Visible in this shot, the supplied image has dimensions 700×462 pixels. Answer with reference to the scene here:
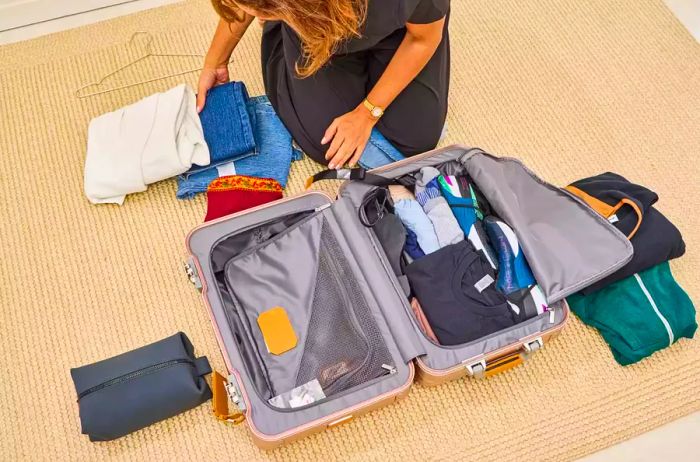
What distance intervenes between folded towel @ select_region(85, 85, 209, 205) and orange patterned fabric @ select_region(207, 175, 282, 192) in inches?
2.0

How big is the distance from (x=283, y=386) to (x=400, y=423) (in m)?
0.23

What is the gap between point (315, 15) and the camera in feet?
2.80

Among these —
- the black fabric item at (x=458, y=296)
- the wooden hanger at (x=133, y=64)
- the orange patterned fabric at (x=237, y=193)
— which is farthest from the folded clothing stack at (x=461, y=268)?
the wooden hanger at (x=133, y=64)

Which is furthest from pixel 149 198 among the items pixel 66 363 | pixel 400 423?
pixel 400 423

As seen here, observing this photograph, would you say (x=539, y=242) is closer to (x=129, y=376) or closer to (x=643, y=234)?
(x=643, y=234)

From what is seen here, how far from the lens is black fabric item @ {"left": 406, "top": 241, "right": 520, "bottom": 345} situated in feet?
3.47

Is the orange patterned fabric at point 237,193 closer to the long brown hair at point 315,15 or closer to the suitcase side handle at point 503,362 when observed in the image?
the long brown hair at point 315,15

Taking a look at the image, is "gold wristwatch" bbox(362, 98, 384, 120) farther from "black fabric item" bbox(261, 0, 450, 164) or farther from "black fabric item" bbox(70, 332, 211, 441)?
"black fabric item" bbox(70, 332, 211, 441)

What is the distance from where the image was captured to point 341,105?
124 centimetres

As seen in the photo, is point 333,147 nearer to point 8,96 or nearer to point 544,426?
point 544,426

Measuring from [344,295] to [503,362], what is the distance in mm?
294

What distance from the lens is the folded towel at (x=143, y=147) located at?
1241mm

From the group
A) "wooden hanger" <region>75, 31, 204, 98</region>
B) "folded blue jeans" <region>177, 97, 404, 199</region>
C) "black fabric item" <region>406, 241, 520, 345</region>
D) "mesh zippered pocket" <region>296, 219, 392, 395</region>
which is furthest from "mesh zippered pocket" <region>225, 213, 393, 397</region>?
"wooden hanger" <region>75, 31, 204, 98</region>

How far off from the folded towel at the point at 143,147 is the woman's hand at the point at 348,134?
0.25 metres
